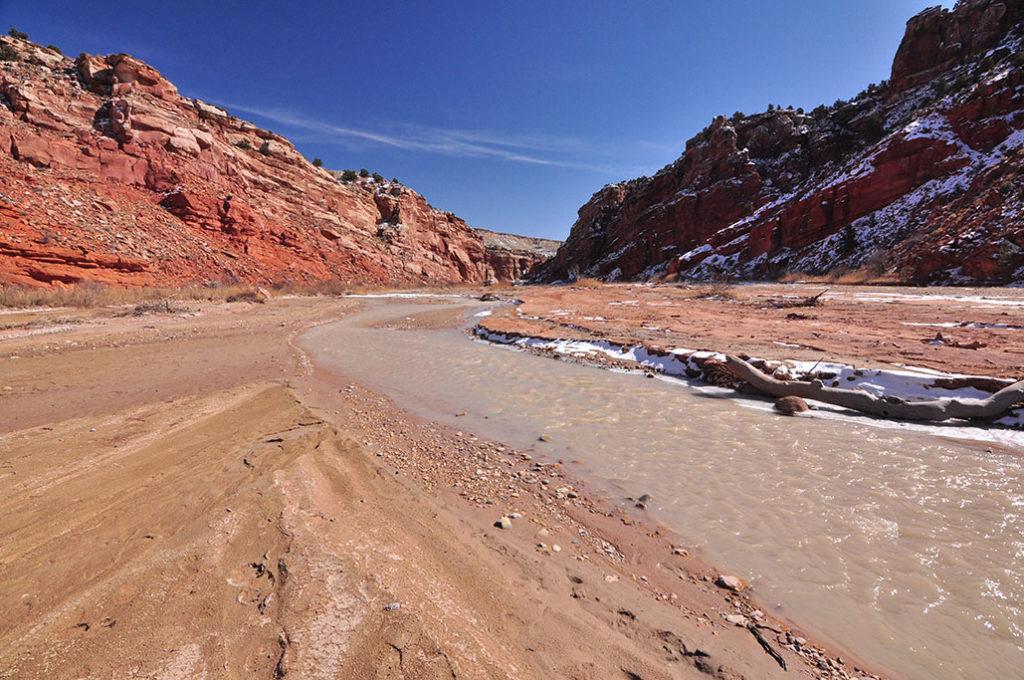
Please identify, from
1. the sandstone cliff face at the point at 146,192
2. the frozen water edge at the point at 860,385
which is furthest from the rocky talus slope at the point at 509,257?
the frozen water edge at the point at 860,385

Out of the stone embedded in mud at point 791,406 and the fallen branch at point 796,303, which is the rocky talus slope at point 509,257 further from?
the stone embedded in mud at point 791,406

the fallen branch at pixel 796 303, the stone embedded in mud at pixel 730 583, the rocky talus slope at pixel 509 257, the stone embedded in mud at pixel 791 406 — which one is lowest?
the stone embedded in mud at pixel 730 583

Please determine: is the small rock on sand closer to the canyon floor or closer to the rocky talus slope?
the canyon floor

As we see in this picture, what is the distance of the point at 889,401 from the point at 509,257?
263 ft

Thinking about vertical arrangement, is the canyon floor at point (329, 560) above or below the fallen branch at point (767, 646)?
above

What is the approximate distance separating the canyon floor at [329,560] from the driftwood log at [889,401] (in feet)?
3.94

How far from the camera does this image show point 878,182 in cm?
2784

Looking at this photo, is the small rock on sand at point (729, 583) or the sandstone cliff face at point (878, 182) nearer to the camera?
the small rock on sand at point (729, 583)

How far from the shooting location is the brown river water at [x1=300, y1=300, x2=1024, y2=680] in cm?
233

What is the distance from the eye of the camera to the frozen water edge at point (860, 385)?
4816 mm

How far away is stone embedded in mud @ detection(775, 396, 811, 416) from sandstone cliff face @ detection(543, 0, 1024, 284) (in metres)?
18.2

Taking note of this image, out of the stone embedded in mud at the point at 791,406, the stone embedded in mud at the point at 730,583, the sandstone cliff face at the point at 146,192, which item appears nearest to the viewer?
the stone embedded in mud at the point at 730,583

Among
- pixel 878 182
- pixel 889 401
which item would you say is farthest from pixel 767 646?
pixel 878 182

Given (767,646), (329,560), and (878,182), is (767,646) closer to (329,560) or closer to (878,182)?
(329,560)
